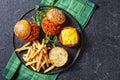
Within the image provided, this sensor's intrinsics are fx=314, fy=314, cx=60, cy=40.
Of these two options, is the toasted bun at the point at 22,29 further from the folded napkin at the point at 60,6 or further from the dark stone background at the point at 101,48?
the dark stone background at the point at 101,48

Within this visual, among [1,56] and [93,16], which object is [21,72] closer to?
[1,56]

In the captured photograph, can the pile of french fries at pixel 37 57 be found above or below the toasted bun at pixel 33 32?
below

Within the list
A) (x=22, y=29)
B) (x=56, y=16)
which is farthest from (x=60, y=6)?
(x=22, y=29)

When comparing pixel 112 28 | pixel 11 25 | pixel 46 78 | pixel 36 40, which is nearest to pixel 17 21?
pixel 11 25

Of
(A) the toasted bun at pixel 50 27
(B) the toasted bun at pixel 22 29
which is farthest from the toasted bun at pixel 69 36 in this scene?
(B) the toasted bun at pixel 22 29

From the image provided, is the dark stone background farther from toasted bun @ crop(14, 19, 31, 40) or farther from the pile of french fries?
toasted bun @ crop(14, 19, 31, 40)

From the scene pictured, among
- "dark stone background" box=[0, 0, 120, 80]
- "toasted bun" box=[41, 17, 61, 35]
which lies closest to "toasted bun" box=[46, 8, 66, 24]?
"toasted bun" box=[41, 17, 61, 35]

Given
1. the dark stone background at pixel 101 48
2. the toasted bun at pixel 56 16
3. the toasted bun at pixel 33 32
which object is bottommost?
the dark stone background at pixel 101 48
